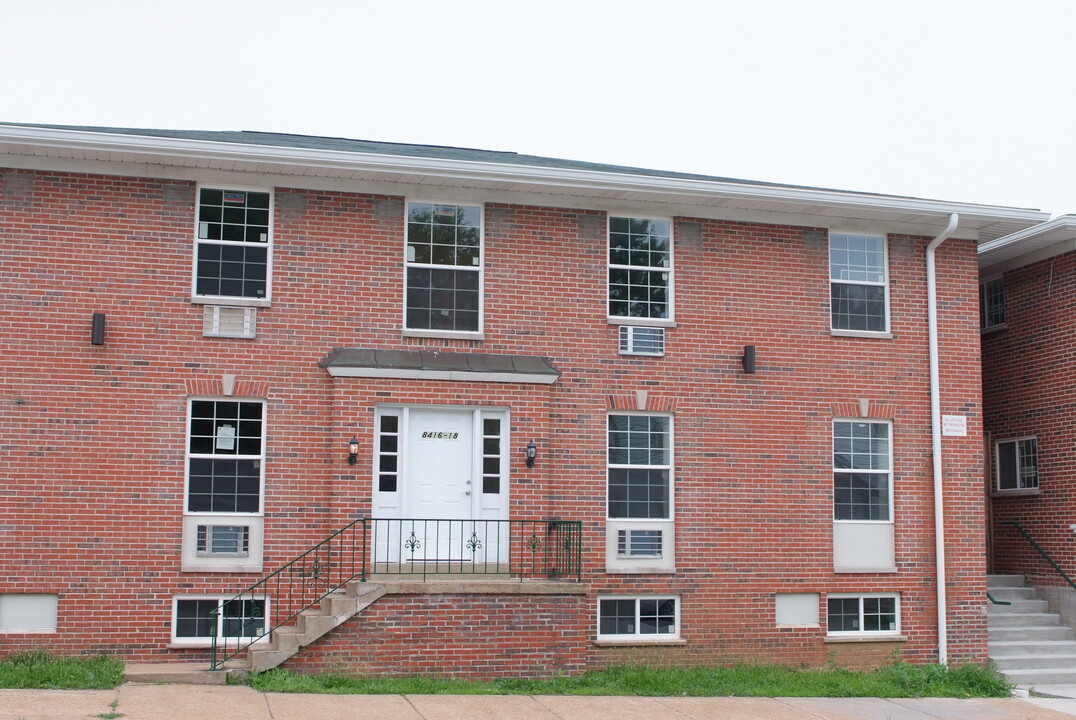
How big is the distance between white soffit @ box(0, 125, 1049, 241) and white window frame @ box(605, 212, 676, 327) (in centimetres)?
30

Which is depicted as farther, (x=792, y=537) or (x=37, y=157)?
(x=792, y=537)

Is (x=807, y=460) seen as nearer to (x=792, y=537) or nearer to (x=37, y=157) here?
(x=792, y=537)

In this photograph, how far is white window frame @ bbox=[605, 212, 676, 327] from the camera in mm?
15680

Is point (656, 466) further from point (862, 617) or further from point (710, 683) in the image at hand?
point (862, 617)

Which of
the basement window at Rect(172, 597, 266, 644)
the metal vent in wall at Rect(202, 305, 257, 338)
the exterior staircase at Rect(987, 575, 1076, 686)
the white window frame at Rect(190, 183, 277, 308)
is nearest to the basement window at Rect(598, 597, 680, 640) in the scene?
the basement window at Rect(172, 597, 266, 644)

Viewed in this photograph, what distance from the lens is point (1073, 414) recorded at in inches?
672

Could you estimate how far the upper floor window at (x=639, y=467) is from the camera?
1542 cm

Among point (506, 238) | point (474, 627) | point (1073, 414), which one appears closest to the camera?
point (474, 627)

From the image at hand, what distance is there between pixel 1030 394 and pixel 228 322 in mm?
11691

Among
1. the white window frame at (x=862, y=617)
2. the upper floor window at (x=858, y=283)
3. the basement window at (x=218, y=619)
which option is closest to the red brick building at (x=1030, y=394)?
the upper floor window at (x=858, y=283)

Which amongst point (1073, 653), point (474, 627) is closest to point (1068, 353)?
point (1073, 653)

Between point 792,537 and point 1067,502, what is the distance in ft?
14.4

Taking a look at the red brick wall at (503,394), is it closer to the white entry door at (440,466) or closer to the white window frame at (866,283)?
the white window frame at (866,283)

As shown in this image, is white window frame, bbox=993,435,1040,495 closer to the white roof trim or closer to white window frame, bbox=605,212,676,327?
the white roof trim
